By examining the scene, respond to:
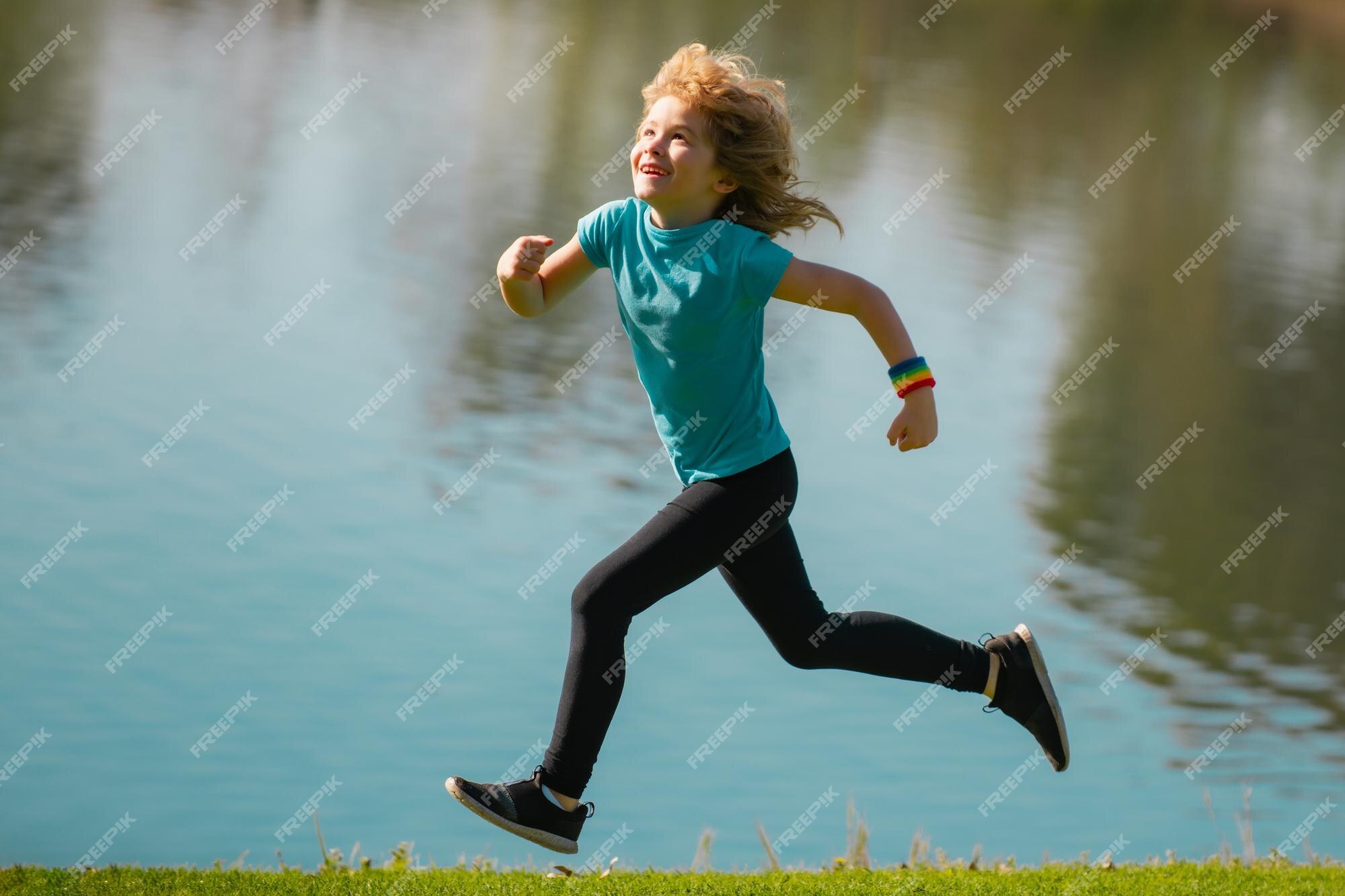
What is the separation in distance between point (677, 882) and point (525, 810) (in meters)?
0.87

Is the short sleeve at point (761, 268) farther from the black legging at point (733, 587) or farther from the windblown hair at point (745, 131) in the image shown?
the black legging at point (733, 587)

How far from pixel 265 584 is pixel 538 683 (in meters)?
1.54

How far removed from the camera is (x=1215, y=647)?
8.55 meters

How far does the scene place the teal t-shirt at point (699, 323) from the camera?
3.29 meters

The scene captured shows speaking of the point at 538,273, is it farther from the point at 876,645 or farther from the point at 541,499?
the point at 541,499

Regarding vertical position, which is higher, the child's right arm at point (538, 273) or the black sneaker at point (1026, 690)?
the child's right arm at point (538, 273)

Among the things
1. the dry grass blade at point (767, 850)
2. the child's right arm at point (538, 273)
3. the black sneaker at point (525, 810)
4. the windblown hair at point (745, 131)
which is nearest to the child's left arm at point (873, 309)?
the windblown hair at point (745, 131)

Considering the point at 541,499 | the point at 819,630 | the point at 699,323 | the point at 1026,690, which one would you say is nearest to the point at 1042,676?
the point at 1026,690

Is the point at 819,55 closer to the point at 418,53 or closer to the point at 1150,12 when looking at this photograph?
the point at 418,53

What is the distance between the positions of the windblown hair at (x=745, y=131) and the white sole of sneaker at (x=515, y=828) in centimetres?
138

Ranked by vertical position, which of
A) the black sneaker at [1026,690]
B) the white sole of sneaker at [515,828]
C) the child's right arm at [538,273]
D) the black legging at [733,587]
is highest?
the child's right arm at [538,273]

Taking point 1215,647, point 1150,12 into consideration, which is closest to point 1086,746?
point 1215,647

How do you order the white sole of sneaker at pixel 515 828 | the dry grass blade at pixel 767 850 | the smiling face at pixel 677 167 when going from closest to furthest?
the white sole of sneaker at pixel 515 828 → the smiling face at pixel 677 167 → the dry grass blade at pixel 767 850

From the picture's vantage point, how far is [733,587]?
12.0 feet
